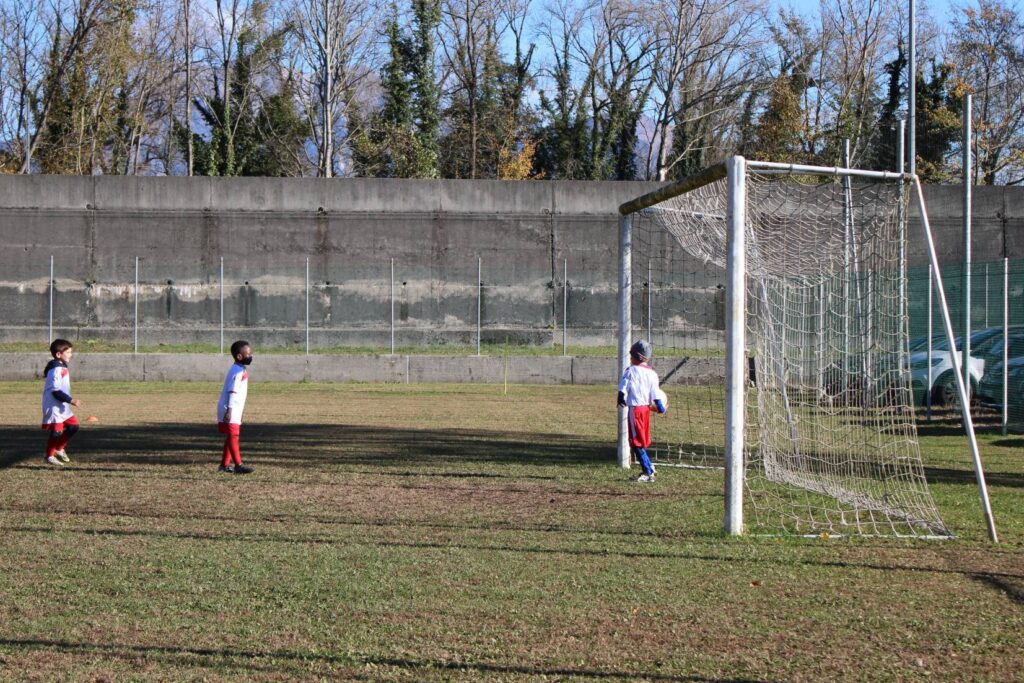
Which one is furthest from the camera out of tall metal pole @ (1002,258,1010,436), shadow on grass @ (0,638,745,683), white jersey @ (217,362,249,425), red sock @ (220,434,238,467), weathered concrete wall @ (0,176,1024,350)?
weathered concrete wall @ (0,176,1024,350)

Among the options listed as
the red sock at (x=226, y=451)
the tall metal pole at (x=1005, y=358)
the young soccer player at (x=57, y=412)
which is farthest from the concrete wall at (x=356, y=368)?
the red sock at (x=226, y=451)

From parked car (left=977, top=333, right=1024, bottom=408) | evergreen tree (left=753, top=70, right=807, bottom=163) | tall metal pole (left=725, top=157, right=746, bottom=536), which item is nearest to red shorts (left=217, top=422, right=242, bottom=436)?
tall metal pole (left=725, top=157, right=746, bottom=536)

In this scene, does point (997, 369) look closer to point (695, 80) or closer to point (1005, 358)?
point (1005, 358)

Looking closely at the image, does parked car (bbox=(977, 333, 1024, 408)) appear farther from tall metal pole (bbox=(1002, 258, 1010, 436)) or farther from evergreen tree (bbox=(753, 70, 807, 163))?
evergreen tree (bbox=(753, 70, 807, 163))

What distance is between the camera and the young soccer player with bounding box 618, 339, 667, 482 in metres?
11.1

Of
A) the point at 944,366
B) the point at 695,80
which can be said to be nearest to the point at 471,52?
the point at 695,80

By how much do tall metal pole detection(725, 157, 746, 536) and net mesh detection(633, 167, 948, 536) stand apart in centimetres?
59

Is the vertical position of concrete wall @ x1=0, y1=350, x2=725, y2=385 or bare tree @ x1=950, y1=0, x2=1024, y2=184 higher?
bare tree @ x1=950, y1=0, x2=1024, y2=184

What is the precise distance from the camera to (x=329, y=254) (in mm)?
33125

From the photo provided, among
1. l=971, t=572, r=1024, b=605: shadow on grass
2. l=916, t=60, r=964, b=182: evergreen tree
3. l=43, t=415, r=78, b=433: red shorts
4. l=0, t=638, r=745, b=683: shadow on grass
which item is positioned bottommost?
l=971, t=572, r=1024, b=605: shadow on grass

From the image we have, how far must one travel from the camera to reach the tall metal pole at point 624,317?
12.4 meters

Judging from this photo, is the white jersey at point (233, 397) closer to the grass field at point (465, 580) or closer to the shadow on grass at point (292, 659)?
the grass field at point (465, 580)

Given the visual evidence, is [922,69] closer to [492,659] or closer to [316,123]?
[316,123]

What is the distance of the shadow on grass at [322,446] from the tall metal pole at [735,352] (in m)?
4.54
